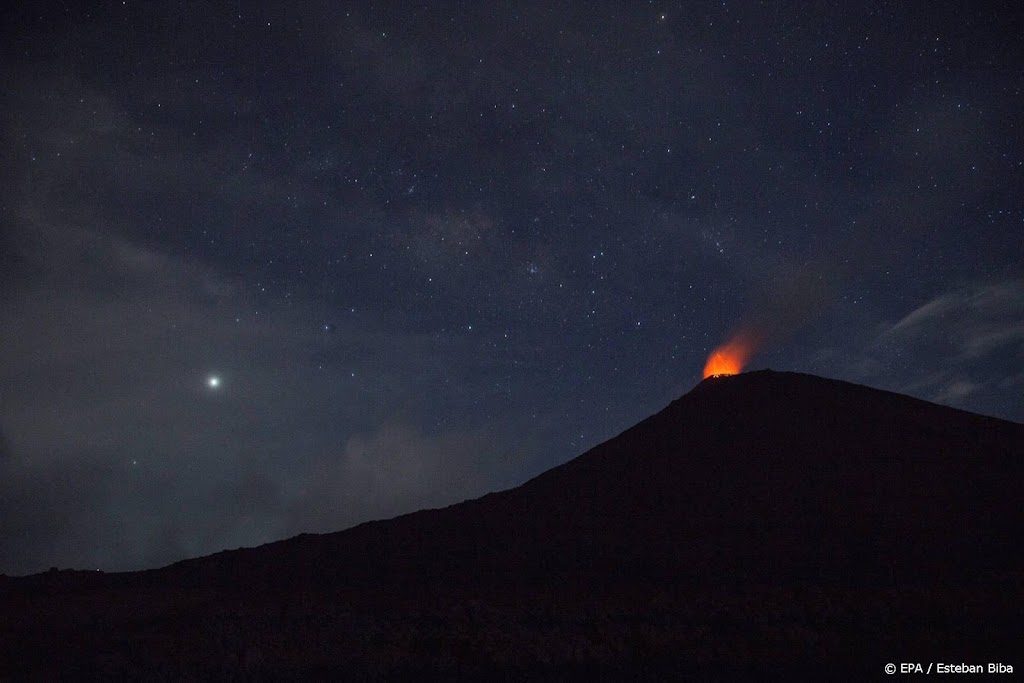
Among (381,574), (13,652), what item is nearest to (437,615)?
(381,574)

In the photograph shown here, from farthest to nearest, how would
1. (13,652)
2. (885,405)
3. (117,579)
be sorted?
1. (885,405)
2. (117,579)
3. (13,652)

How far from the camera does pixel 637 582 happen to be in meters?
27.8

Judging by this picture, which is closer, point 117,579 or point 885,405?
point 117,579

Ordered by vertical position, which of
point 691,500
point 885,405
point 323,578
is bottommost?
point 323,578

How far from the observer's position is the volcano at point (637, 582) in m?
22.3

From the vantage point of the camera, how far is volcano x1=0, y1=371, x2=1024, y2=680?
2230cm

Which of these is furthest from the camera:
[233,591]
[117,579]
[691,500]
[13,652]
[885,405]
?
[885,405]

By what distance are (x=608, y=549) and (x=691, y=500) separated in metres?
6.53

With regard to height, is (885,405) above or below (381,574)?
above

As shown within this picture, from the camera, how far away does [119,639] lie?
77.2 ft

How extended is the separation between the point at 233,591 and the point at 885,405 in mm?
39863

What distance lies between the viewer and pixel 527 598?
26047 mm

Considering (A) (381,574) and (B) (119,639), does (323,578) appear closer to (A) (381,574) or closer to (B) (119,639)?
(A) (381,574)

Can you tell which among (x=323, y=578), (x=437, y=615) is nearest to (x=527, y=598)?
(x=437, y=615)
